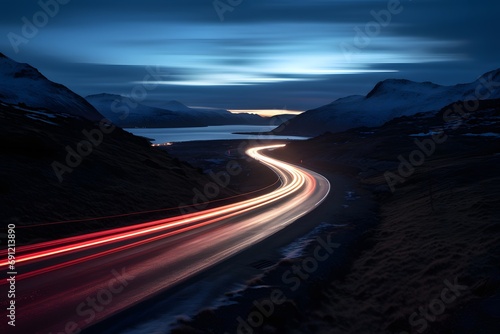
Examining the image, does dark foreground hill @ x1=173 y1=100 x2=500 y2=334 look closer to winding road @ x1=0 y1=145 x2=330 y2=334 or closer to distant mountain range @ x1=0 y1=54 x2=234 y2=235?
winding road @ x1=0 y1=145 x2=330 y2=334

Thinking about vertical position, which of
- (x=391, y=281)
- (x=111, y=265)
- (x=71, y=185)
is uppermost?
(x=71, y=185)

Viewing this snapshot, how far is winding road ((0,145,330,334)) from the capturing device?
30.3ft

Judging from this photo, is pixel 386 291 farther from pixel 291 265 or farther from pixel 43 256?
pixel 43 256

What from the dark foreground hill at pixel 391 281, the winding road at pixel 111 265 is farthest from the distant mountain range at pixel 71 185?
the dark foreground hill at pixel 391 281

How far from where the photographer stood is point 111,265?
520 inches

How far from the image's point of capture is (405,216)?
76.9ft

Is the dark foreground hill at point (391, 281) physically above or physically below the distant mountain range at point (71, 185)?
below

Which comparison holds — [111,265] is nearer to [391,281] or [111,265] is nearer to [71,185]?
[391,281]

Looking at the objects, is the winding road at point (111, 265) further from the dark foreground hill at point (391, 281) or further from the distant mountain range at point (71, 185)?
the distant mountain range at point (71, 185)

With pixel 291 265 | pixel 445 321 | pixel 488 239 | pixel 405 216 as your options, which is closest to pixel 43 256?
pixel 291 265

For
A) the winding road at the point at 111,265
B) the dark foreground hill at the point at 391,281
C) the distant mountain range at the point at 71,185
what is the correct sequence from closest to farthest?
the winding road at the point at 111,265
the dark foreground hill at the point at 391,281
the distant mountain range at the point at 71,185

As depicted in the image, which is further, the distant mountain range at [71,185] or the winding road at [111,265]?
the distant mountain range at [71,185]

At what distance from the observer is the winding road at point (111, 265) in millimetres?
9234

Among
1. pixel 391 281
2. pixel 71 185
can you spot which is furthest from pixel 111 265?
pixel 71 185
